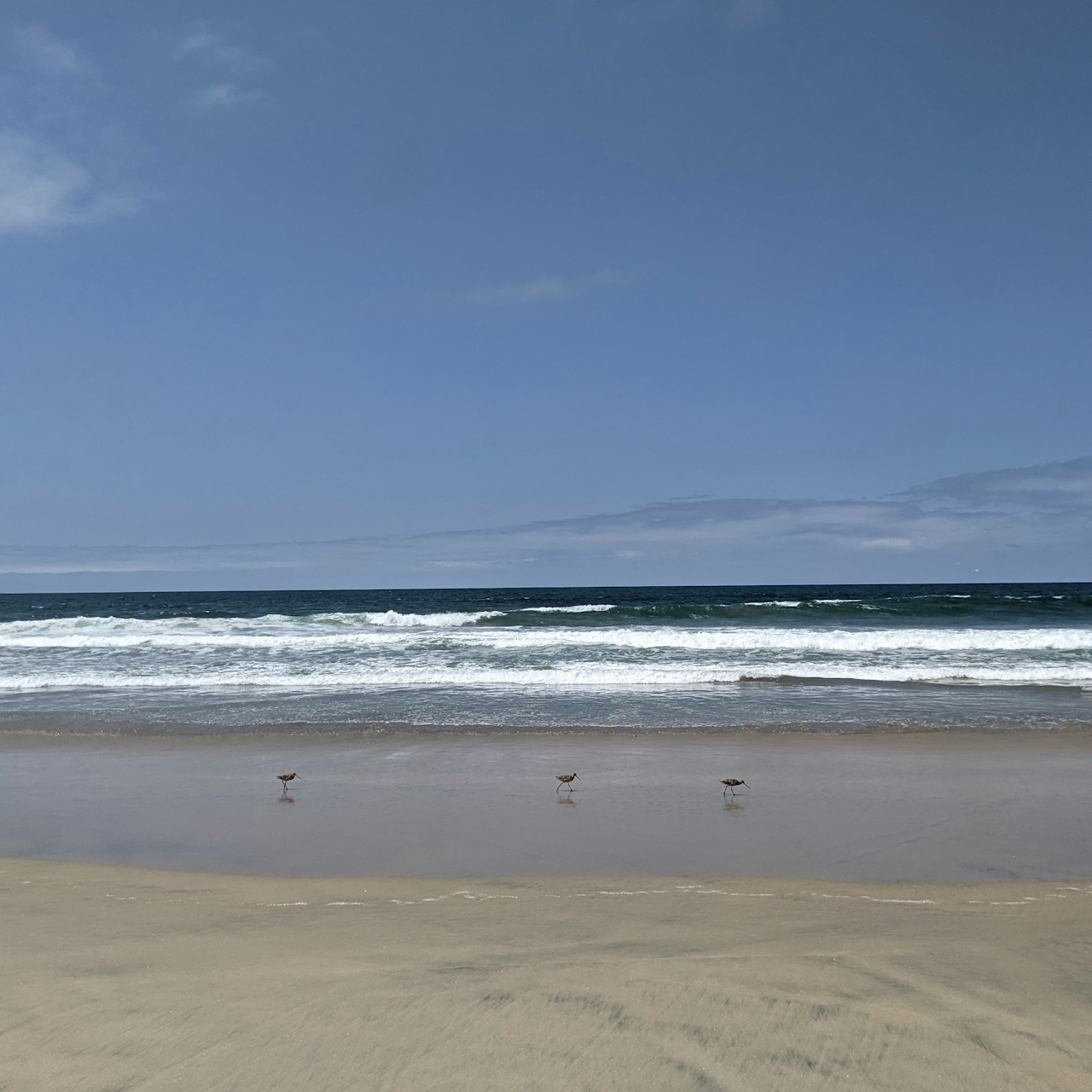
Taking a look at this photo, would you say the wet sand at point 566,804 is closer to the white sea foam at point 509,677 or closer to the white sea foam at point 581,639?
the white sea foam at point 509,677

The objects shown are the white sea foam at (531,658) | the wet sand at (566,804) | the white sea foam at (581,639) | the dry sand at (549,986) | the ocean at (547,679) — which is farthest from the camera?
the white sea foam at (581,639)

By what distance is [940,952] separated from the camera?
4043mm

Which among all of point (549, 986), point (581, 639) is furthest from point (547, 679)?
point (549, 986)

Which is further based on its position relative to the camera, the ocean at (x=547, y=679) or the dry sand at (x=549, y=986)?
the ocean at (x=547, y=679)

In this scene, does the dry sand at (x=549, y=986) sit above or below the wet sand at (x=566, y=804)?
above

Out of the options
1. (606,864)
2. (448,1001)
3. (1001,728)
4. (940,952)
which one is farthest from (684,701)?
(448,1001)

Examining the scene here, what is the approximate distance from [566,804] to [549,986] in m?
3.87

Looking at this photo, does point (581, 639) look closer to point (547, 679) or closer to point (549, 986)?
point (547, 679)

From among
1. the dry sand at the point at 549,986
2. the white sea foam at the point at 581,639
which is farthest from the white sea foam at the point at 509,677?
the dry sand at the point at 549,986

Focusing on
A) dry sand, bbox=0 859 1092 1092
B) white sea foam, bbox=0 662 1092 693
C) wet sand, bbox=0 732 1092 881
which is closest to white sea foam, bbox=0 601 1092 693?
white sea foam, bbox=0 662 1092 693

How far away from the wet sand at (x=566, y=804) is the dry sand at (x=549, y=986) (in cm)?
67

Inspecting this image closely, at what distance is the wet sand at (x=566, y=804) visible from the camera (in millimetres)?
5949

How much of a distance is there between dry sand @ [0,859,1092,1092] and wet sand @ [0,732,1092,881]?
0.67 metres

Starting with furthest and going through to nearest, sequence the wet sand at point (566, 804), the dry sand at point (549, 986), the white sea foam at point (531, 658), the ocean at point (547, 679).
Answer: the white sea foam at point (531, 658)
the ocean at point (547, 679)
the wet sand at point (566, 804)
the dry sand at point (549, 986)
